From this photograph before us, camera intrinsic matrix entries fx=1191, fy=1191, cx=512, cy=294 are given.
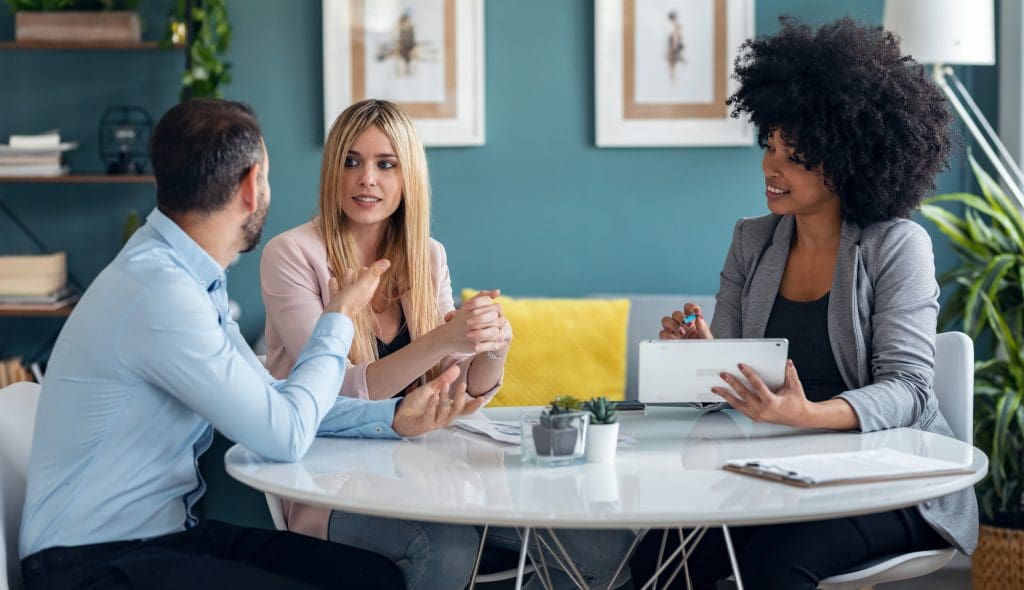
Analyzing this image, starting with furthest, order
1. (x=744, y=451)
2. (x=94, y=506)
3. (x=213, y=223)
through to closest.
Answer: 1. (x=744, y=451)
2. (x=213, y=223)
3. (x=94, y=506)

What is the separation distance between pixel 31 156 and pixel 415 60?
1.23 metres

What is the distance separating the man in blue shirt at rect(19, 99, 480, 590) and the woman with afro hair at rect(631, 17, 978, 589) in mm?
785

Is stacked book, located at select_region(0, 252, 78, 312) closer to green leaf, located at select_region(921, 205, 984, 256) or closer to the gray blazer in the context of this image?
the gray blazer

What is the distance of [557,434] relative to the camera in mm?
1791

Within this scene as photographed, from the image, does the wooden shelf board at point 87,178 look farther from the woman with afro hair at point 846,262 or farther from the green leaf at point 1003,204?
the green leaf at point 1003,204

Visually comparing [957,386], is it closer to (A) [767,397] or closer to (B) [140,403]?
(A) [767,397]

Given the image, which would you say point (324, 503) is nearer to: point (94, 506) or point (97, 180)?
point (94, 506)

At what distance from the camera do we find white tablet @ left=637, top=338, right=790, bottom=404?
2004 millimetres

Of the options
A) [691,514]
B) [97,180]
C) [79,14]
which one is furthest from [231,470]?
[79,14]

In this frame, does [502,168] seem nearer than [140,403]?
No

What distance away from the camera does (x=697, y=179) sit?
396cm

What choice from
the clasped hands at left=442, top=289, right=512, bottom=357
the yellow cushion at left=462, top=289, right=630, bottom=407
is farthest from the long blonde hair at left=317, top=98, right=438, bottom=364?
the yellow cushion at left=462, top=289, right=630, bottom=407

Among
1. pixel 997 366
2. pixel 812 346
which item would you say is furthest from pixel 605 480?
pixel 997 366

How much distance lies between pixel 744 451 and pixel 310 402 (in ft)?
2.30
